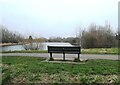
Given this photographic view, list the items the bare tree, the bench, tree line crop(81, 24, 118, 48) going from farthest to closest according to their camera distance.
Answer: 1. tree line crop(81, 24, 118, 48)
2. the bare tree
3. the bench

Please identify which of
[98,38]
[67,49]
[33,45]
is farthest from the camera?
[98,38]

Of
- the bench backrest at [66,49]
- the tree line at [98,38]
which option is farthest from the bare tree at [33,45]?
the bench backrest at [66,49]

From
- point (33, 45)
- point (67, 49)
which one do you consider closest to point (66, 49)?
point (67, 49)

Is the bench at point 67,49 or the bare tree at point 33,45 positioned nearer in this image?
the bench at point 67,49

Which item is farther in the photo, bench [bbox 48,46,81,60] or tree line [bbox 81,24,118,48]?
tree line [bbox 81,24,118,48]

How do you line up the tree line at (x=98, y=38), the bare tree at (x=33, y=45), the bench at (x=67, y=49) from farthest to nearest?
the tree line at (x=98, y=38), the bare tree at (x=33, y=45), the bench at (x=67, y=49)

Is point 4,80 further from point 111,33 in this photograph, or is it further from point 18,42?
point 111,33

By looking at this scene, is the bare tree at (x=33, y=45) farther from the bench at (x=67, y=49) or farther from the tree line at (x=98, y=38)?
the bench at (x=67, y=49)

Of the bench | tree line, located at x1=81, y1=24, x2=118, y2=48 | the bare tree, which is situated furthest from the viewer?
tree line, located at x1=81, y1=24, x2=118, y2=48

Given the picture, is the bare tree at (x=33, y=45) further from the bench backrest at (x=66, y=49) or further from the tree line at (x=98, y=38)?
the bench backrest at (x=66, y=49)

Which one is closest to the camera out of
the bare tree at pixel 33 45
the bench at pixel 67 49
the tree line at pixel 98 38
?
the bench at pixel 67 49

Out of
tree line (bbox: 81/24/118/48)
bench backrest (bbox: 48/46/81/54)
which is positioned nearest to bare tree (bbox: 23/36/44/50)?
tree line (bbox: 81/24/118/48)

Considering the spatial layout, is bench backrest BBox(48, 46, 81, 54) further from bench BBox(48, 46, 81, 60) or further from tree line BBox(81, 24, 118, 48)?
tree line BBox(81, 24, 118, 48)

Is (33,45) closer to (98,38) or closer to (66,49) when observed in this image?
Result: (98,38)
